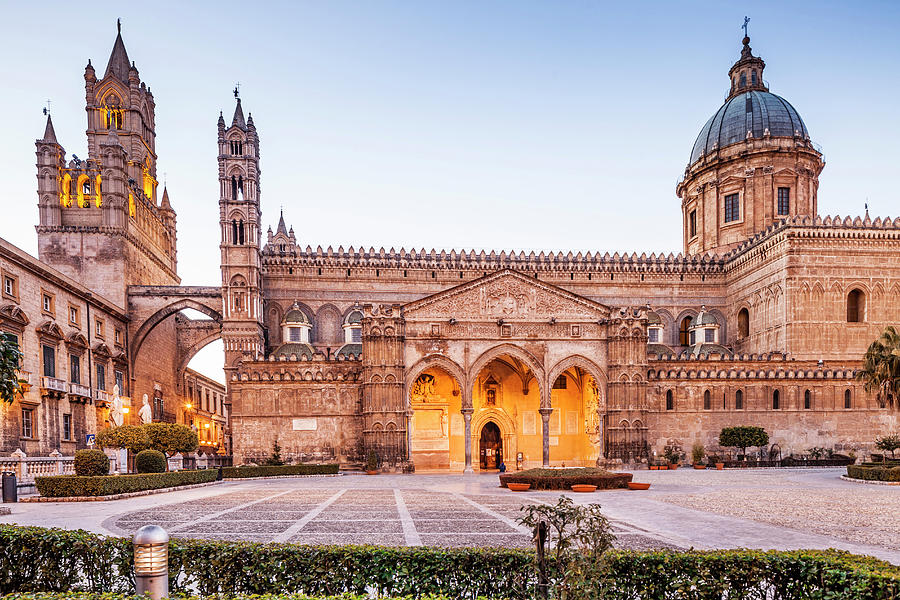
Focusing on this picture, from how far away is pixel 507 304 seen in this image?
3912 centimetres

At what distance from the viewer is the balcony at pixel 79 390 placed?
117 feet

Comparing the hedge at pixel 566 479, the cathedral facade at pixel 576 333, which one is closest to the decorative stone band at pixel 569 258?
the cathedral facade at pixel 576 333

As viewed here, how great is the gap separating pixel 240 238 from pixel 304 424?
1452cm

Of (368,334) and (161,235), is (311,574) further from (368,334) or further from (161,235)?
(161,235)

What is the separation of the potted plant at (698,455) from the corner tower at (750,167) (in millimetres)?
20830

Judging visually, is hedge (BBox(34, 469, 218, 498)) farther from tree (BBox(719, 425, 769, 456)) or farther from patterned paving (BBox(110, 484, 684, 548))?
tree (BBox(719, 425, 769, 456))

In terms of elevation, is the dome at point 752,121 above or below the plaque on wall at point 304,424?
above

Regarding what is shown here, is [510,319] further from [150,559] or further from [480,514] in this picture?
[150,559]

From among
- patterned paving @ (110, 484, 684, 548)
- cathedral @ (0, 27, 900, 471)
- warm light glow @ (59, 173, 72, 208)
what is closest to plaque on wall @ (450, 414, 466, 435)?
cathedral @ (0, 27, 900, 471)

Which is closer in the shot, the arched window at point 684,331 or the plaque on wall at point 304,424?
the plaque on wall at point 304,424

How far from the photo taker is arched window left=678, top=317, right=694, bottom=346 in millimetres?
50938

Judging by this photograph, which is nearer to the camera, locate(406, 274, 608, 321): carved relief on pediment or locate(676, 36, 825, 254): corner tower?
locate(406, 274, 608, 321): carved relief on pediment

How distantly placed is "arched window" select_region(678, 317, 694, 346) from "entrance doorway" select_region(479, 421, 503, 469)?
17.6m

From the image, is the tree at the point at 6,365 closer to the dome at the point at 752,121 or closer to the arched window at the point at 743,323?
the arched window at the point at 743,323
